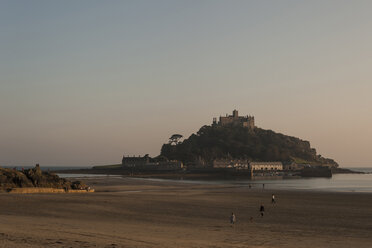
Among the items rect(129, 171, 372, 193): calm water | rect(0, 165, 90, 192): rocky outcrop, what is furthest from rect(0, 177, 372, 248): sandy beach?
rect(129, 171, 372, 193): calm water

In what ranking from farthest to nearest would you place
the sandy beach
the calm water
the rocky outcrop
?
the calm water < the rocky outcrop < the sandy beach

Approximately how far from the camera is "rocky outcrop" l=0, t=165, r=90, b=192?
5223cm

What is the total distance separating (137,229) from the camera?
76.2 ft

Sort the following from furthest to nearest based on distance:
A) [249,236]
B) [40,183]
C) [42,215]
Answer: [40,183] < [42,215] < [249,236]

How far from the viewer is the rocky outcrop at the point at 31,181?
2056 inches

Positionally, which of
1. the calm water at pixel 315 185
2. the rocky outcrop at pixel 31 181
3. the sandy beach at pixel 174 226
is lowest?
the calm water at pixel 315 185

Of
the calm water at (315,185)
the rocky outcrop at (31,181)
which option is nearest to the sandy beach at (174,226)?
the rocky outcrop at (31,181)

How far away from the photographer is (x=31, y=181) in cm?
5509

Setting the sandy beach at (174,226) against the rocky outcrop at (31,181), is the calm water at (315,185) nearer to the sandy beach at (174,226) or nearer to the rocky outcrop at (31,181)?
the rocky outcrop at (31,181)

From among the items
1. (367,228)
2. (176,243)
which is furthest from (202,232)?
(367,228)

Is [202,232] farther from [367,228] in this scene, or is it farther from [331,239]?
[367,228]

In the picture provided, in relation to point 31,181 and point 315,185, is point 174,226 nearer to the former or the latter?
point 31,181

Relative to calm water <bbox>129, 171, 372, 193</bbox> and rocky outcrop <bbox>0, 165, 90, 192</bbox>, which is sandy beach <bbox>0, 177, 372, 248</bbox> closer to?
Answer: rocky outcrop <bbox>0, 165, 90, 192</bbox>

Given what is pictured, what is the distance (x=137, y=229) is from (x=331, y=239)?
10.2 metres
